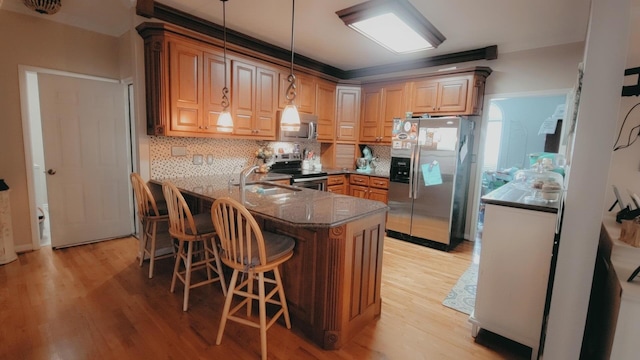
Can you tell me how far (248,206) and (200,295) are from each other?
41.5 inches

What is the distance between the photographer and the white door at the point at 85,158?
327cm

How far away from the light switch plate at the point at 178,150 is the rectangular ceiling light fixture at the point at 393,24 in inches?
86.7

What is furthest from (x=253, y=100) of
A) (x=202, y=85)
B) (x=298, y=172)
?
(x=298, y=172)

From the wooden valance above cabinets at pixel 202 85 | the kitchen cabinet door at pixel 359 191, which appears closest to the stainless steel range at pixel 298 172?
the wooden valance above cabinets at pixel 202 85

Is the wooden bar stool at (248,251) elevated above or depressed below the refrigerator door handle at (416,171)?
below

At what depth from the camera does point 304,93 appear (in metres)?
4.25

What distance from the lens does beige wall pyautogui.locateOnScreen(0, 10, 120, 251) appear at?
2.95 metres

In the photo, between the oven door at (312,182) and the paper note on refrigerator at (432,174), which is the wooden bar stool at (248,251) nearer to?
the oven door at (312,182)

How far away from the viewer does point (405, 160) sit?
3971 mm

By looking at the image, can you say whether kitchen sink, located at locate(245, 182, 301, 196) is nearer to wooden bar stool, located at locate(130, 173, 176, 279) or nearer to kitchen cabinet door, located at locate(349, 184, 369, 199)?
wooden bar stool, located at locate(130, 173, 176, 279)

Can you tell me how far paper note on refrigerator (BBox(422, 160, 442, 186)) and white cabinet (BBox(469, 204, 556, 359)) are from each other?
5.76 ft

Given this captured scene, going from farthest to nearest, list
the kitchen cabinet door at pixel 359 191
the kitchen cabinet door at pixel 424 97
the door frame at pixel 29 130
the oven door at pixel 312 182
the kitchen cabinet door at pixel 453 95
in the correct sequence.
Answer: the kitchen cabinet door at pixel 359 191 < the kitchen cabinet door at pixel 424 97 < the oven door at pixel 312 182 < the kitchen cabinet door at pixel 453 95 < the door frame at pixel 29 130

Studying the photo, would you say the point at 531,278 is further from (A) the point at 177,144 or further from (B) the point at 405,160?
(A) the point at 177,144

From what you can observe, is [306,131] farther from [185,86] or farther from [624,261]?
[624,261]
